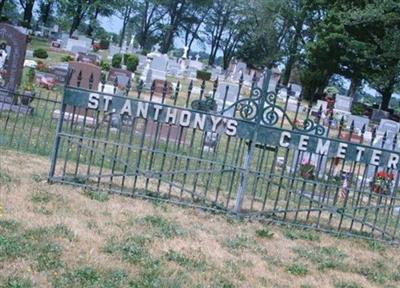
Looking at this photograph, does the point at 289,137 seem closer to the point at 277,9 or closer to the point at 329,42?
the point at 329,42

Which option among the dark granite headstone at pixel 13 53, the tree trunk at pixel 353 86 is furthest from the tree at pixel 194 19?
the dark granite headstone at pixel 13 53

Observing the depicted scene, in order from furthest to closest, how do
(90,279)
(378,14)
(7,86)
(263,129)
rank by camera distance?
1. (378,14)
2. (7,86)
3. (263,129)
4. (90,279)

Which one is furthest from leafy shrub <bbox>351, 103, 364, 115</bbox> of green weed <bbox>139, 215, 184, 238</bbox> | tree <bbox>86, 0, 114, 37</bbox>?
green weed <bbox>139, 215, 184, 238</bbox>

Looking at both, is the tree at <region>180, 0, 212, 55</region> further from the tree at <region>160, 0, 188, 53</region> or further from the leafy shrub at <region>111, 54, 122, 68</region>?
the leafy shrub at <region>111, 54, 122, 68</region>

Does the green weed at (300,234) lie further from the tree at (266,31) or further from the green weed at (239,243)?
the tree at (266,31)

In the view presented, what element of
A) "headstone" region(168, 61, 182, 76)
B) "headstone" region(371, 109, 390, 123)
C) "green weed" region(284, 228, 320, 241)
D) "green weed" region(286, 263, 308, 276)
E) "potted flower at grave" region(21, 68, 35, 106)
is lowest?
"green weed" region(286, 263, 308, 276)

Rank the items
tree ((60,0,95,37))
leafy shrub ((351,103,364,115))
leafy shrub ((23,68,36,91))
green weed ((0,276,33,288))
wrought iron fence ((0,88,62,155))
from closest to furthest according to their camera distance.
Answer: green weed ((0,276,33,288)), wrought iron fence ((0,88,62,155)), leafy shrub ((23,68,36,91)), leafy shrub ((351,103,364,115)), tree ((60,0,95,37))

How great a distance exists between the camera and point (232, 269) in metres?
5.24

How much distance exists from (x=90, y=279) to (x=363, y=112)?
3304cm

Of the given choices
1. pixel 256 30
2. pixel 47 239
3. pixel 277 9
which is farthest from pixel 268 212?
pixel 256 30

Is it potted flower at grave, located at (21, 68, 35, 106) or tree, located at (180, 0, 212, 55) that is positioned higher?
tree, located at (180, 0, 212, 55)

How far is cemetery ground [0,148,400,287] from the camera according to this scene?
181 inches

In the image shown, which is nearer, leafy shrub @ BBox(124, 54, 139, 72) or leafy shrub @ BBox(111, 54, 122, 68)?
leafy shrub @ BBox(124, 54, 139, 72)

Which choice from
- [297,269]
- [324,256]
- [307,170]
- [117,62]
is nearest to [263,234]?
[324,256]
